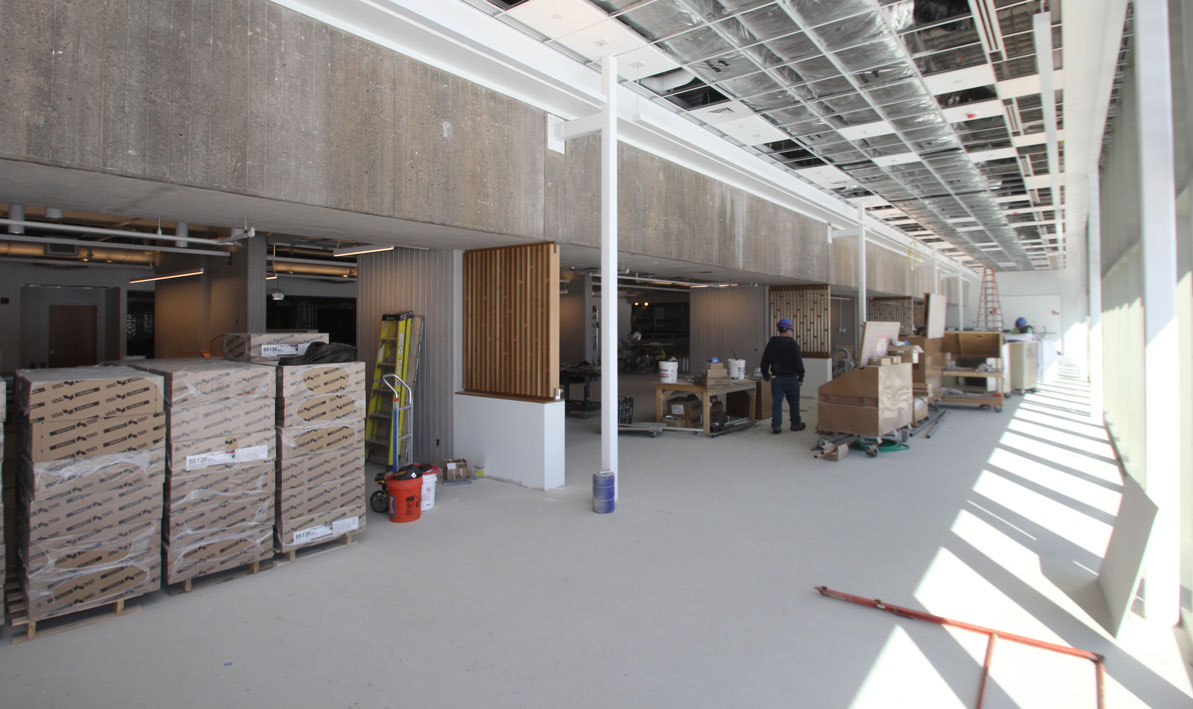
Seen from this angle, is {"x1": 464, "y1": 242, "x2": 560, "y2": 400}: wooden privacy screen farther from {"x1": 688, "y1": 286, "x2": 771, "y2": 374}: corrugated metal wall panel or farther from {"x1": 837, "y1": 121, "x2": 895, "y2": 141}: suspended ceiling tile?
{"x1": 688, "y1": 286, "x2": 771, "y2": 374}: corrugated metal wall panel

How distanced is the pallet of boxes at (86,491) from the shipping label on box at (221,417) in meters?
0.09

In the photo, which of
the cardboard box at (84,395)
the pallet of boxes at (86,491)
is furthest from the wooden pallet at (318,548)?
the cardboard box at (84,395)

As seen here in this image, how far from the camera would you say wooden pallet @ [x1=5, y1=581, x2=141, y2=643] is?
3199mm

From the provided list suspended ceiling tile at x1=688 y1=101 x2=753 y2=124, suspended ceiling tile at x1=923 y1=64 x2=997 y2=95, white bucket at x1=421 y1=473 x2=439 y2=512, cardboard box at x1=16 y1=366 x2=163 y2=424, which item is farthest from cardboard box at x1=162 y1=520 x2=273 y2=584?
suspended ceiling tile at x1=923 y1=64 x2=997 y2=95

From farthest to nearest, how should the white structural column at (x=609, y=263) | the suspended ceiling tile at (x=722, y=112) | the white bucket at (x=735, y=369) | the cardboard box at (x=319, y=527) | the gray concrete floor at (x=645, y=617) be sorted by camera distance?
1. the white bucket at (x=735, y=369)
2. the suspended ceiling tile at (x=722, y=112)
3. the white structural column at (x=609, y=263)
4. the cardboard box at (x=319, y=527)
5. the gray concrete floor at (x=645, y=617)

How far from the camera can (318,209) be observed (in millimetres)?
4344

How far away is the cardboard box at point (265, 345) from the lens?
483 cm

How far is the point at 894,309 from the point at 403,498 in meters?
19.1

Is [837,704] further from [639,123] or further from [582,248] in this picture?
[639,123]

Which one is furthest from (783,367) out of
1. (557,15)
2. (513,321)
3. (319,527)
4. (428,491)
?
(319,527)

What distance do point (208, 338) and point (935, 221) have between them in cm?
1549

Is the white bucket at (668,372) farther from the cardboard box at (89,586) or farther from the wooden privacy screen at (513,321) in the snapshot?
the cardboard box at (89,586)

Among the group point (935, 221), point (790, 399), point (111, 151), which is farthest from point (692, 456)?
point (935, 221)

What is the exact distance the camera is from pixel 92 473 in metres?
3.41
